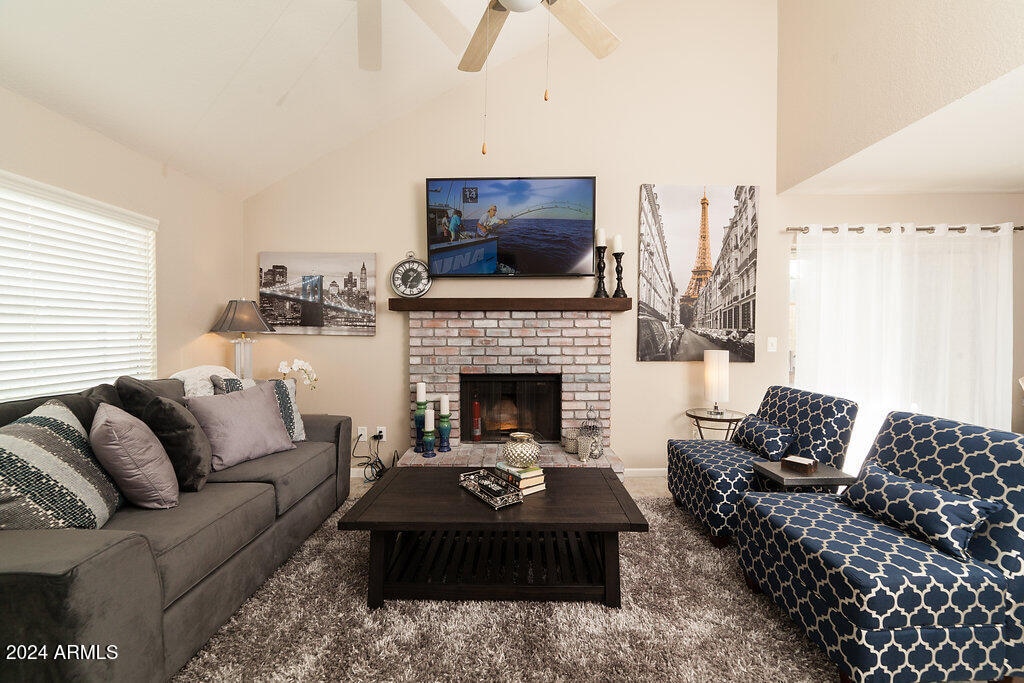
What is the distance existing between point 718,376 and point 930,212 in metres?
2.13

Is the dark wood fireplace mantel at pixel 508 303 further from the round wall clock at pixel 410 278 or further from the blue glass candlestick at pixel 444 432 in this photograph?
the blue glass candlestick at pixel 444 432

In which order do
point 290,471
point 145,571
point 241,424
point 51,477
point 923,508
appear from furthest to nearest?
1. point 241,424
2. point 290,471
3. point 923,508
4. point 51,477
5. point 145,571

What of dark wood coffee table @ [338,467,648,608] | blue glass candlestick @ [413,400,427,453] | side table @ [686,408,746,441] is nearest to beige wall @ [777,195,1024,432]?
side table @ [686,408,746,441]

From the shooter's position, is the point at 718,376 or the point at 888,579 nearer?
the point at 888,579

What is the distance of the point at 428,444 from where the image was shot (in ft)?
10.3

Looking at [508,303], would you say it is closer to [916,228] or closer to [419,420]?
[419,420]

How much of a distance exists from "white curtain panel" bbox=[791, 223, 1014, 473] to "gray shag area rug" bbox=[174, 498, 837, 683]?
7.12 ft

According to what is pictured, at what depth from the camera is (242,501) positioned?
1847 mm

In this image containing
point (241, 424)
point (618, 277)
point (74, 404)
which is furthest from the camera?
point (618, 277)

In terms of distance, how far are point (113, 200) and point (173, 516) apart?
6.37 feet

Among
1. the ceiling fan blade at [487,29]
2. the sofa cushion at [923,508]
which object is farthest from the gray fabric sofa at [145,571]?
the sofa cushion at [923,508]

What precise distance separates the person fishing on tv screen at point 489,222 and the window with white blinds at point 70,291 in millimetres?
2103

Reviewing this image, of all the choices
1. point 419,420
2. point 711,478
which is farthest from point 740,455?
point 419,420

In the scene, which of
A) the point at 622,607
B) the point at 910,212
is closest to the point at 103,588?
the point at 622,607
